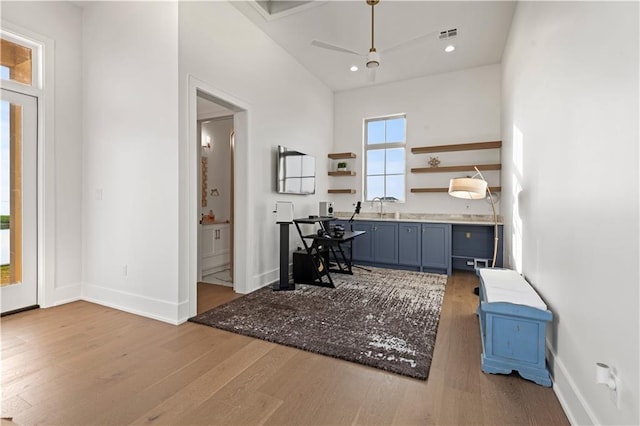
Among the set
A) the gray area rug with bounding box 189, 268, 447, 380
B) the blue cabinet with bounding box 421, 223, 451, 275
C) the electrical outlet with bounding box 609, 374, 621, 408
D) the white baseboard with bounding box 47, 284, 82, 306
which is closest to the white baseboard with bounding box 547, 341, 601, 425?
the electrical outlet with bounding box 609, 374, 621, 408

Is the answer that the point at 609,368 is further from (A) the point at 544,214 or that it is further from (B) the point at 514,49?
(B) the point at 514,49

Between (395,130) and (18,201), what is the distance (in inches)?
218

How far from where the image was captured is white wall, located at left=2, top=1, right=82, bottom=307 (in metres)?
3.12

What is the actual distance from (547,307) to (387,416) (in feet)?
4.44

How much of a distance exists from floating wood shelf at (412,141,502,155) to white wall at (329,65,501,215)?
0.44 feet

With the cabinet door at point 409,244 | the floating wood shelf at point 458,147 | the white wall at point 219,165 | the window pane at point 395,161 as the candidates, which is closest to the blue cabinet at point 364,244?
the cabinet door at point 409,244

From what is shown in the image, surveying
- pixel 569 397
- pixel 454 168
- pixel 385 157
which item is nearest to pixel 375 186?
pixel 385 157

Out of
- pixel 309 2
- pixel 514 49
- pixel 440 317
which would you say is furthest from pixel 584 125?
pixel 309 2

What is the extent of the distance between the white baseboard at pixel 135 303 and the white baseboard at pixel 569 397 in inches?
113

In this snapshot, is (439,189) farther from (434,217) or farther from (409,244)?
(409,244)

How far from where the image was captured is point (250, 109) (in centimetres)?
364

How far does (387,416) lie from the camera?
154 centimetres

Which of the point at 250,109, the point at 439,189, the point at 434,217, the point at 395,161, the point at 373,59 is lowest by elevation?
the point at 434,217

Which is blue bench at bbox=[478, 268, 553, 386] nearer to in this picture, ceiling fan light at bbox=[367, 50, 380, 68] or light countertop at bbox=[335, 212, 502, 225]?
ceiling fan light at bbox=[367, 50, 380, 68]
